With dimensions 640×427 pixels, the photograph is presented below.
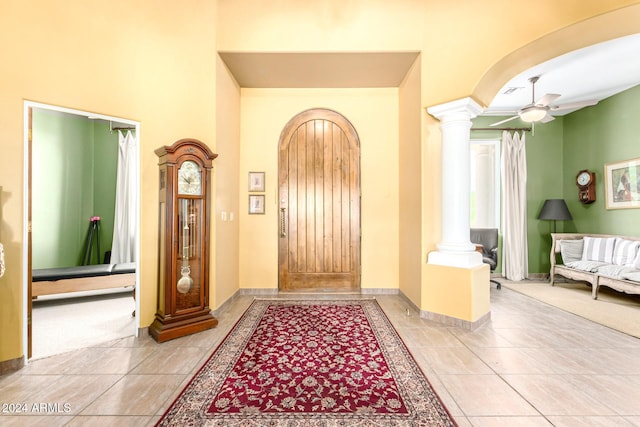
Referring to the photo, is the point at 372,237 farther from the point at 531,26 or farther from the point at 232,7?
the point at 232,7

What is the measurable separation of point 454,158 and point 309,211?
84.3 inches

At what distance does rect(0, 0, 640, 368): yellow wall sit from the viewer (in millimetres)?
2178

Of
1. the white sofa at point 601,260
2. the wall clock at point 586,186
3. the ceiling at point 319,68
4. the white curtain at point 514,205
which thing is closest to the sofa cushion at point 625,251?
the white sofa at point 601,260

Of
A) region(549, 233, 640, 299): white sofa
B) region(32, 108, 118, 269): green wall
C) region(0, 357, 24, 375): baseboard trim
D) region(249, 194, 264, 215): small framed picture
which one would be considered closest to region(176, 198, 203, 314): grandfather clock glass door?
region(0, 357, 24, 375): baseboard trim

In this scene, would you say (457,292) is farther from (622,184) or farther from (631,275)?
(622,184)

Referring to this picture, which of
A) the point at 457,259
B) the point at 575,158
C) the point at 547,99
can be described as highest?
the point at 547,99

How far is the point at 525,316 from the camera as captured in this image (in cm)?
333

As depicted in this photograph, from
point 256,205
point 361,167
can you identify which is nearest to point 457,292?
point 361,167

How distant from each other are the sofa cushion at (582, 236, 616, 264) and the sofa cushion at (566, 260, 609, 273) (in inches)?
6.5

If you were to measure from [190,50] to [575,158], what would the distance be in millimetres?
6934

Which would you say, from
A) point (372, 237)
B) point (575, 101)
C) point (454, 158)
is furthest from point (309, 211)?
point (575, 101)

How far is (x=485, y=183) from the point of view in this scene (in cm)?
563

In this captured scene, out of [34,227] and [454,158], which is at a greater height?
[454,158]

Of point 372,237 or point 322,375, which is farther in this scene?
point 372,237
